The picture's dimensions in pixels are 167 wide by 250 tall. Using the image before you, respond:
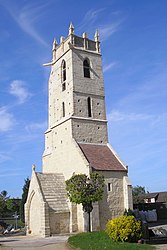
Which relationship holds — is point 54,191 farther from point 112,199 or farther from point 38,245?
point 38,245

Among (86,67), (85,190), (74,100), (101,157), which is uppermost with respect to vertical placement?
(86,67)

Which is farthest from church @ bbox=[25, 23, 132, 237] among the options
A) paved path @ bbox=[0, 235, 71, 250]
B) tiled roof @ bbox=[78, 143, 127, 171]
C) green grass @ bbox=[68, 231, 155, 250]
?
green grass @ bbox=[68, 231, 155, 250]

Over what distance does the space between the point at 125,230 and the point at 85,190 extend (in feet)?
24.7

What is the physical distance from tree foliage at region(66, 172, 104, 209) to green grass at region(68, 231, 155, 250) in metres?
4.95

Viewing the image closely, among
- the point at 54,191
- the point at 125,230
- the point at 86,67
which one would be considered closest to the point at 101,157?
the point at 54,191

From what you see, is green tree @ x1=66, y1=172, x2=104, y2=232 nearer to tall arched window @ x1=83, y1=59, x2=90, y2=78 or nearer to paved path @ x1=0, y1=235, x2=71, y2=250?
paved path @ x1=0, y1=235, x2=71, y2=250

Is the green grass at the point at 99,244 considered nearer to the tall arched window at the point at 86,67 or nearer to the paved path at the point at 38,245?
the paved path at the point at 38,245

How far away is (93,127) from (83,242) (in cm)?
1765

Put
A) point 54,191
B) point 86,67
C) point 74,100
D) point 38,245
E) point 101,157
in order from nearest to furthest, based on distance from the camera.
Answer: point 38,245 → point 54,191 → point 101,157 → point 74,100 → point 86,67

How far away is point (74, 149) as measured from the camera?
3102cm

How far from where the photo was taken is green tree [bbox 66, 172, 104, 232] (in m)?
24.0

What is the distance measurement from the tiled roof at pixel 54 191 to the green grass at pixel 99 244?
9.30 metres

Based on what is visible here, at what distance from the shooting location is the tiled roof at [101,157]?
29.6 metres

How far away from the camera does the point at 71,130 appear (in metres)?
32.5
